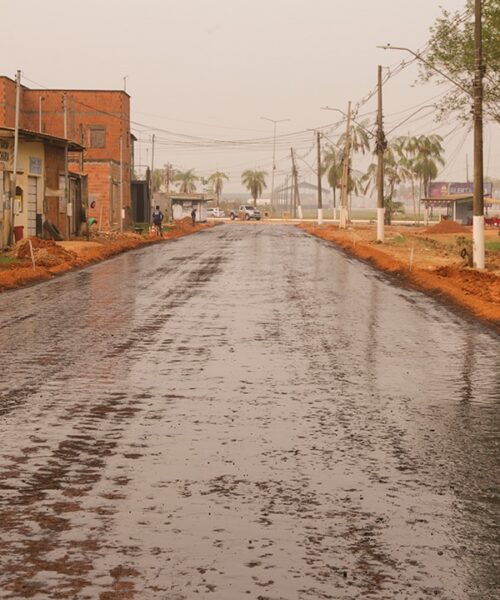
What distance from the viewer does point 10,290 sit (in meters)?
23.4

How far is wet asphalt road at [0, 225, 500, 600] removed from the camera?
5.08 metres

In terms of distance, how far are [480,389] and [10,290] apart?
15.1 metres

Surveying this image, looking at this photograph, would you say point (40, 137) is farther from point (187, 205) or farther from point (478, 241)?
point (187, 205)

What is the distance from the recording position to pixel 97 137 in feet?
292

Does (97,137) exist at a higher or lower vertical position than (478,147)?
higher

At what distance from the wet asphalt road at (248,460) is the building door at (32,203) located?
2981 centimetres

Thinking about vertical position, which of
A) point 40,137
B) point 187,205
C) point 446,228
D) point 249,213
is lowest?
point 446,228

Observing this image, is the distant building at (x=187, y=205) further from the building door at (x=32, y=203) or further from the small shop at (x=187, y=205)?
the building door at (x=32, y=203)

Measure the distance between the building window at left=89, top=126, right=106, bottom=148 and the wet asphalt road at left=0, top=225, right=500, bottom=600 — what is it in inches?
2911

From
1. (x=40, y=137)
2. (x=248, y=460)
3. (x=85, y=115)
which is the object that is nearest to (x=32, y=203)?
(x=40, y=137)

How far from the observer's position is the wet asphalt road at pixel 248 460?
508cm

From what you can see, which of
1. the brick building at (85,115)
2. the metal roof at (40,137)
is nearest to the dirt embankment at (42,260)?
the metal roof at (40,137)

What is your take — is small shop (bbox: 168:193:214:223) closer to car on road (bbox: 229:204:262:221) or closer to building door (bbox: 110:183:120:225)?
car on road (bbox: 229:204:262:221)

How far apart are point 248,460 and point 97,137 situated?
276 feet
